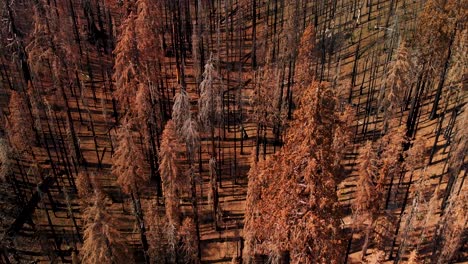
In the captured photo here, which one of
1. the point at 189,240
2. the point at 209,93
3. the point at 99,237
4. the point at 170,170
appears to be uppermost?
the point at 209,93

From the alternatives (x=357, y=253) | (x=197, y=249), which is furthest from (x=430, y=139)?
(x=197, y=249)

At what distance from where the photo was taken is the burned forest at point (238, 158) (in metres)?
20.9

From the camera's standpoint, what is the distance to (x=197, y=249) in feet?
104

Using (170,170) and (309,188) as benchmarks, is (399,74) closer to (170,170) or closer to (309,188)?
(170,170)

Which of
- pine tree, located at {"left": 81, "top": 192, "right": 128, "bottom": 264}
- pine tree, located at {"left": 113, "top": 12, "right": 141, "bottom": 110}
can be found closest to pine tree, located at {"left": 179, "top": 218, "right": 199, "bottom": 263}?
pine tree, located at {"left": 81, "top": 192, "right": 128, "bottom": 264}

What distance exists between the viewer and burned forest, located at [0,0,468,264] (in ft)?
68.4

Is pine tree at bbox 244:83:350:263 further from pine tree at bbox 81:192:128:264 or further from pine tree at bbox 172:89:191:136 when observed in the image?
pine tree at bbox 172:89:191:136

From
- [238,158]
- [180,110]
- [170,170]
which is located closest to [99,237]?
[170,170]

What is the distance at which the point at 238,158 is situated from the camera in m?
41.2

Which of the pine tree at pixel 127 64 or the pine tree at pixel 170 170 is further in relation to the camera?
the pine tree at pixel 127 64

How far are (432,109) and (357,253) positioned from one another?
17.2 metres

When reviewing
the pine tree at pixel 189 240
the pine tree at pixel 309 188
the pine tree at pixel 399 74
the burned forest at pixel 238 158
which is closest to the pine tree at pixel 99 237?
the burned forest at pixel 238 158

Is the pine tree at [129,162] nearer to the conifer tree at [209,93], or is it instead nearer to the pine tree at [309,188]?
the conifer tree at [209,93]

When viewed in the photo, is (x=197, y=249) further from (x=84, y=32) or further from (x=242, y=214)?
(x=84, y=32)
